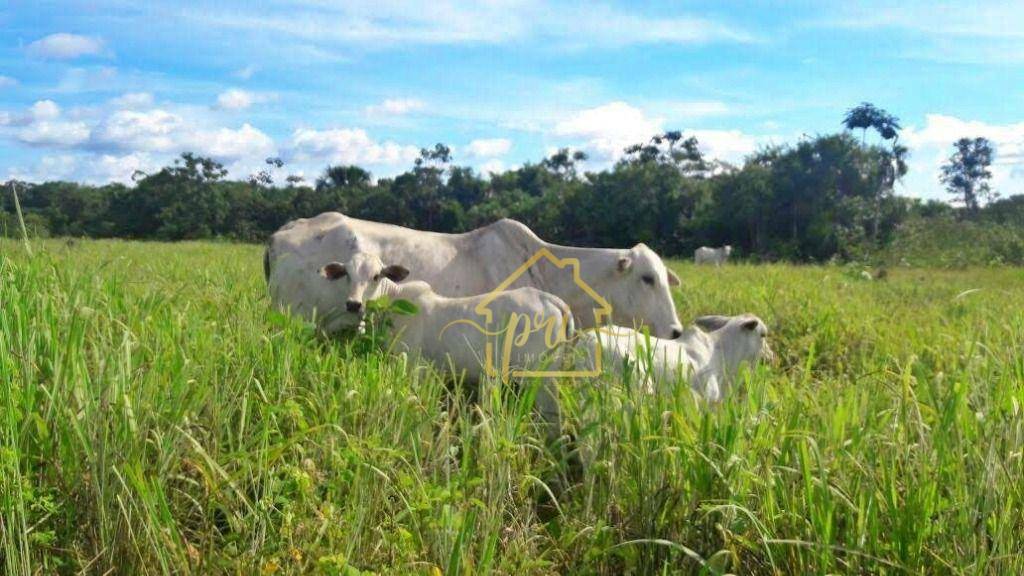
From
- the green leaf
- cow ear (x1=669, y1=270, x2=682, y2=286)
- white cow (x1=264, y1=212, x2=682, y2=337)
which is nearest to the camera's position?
the green leaf

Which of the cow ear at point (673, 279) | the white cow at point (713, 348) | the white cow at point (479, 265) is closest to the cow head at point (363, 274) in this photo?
the white cow at point (479, 265)

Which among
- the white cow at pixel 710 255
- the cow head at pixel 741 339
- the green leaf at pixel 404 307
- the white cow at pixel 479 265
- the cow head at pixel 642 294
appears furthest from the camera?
the white cow at pixel 710 255

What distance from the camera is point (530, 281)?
6348 mm

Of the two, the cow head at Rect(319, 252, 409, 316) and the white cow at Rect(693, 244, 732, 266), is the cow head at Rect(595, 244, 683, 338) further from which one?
the white cow at Rect(693, 244, 732, 266)

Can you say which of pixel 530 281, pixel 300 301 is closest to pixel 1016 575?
pixel 530 281

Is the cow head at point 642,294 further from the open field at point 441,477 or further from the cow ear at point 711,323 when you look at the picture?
the open field at point 441,477

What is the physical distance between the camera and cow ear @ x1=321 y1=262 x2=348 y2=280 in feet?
18.3

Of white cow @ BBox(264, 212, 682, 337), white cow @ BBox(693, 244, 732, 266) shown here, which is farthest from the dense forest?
white cow @ BBox(264, 212, 682, 337)

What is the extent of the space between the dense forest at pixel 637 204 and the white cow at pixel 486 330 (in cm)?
1467

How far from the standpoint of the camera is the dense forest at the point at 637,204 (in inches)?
1036

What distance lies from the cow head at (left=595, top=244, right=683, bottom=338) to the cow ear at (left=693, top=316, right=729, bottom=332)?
773 millimetres

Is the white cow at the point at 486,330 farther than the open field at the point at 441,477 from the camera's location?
Yes

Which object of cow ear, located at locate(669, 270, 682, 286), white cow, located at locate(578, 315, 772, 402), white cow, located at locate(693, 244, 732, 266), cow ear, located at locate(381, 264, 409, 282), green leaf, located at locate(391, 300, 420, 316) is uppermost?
cow ear, located at locate(381, 264, 409, 282)

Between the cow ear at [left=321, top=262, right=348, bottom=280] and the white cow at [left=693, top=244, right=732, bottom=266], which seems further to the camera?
the white cow at [left=693, top=244, right=732, bottom=266]
